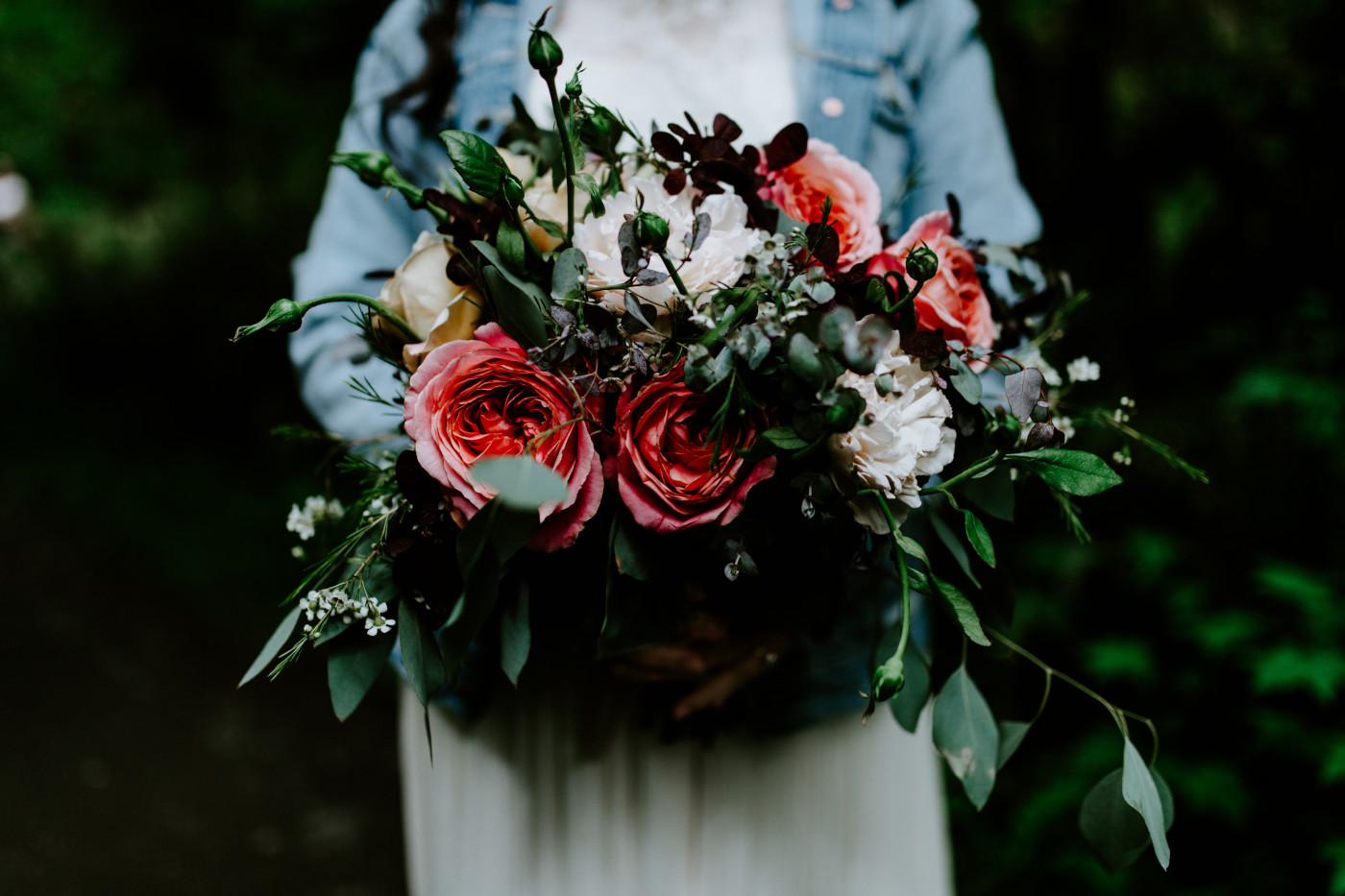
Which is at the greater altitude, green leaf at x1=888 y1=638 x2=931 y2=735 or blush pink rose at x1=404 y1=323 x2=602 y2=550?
blush pink rose at x1=404 y1=323 x2=602 y2=550

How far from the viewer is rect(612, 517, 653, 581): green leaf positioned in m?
0.74

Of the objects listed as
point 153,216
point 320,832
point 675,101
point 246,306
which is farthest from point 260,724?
point 675,101

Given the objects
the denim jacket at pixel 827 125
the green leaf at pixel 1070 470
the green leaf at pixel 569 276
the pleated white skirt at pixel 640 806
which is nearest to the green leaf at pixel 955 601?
the green leaf at pixel 1070 470

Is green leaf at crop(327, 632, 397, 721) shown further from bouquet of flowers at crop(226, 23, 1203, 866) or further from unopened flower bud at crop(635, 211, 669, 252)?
unopened flower bud at crop(635, 211, 669, 252)

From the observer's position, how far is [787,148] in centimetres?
82

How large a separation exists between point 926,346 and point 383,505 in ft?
1.49

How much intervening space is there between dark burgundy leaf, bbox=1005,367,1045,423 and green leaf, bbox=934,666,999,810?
0.26m

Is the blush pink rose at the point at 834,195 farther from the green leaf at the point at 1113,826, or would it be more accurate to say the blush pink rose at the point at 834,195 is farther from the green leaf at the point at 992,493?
the green leaf at the point at 1113,826

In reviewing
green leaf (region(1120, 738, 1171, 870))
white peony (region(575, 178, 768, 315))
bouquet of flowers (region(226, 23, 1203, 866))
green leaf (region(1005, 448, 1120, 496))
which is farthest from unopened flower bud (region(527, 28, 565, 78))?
green leaf (region(1120, 738, 1171, 870))

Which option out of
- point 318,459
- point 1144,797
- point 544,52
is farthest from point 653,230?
point 318,459

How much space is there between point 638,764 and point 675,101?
0.77m

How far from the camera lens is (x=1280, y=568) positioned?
5.74 ft

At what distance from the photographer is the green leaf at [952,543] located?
0.82m

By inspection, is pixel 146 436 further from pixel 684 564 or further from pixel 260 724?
pixel 684 564
